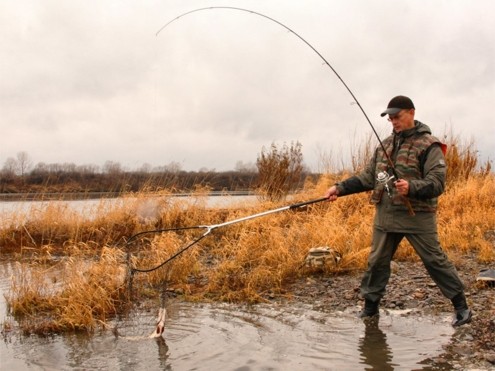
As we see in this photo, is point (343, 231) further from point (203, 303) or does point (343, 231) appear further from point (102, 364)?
point (102, 364)

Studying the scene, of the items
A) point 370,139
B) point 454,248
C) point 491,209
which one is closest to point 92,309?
point 454,248

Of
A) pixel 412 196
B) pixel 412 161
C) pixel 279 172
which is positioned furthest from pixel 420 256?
pixel 279 172

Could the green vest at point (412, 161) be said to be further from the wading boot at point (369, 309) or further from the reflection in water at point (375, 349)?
the reflection in water at point (375, 349)

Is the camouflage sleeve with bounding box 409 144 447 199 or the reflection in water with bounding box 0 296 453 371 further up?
the camouflage sleeve with bounding box 409 144 447 199

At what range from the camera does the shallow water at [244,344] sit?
4234mm

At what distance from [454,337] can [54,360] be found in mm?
3299

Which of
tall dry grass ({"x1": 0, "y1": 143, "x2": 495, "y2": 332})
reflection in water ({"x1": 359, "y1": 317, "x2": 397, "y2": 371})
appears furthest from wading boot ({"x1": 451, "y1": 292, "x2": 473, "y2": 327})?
tall dry grass ({"x1": 0, "y1": 143, "x2": 495, "y2": 332})

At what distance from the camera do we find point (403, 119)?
15.5 ft

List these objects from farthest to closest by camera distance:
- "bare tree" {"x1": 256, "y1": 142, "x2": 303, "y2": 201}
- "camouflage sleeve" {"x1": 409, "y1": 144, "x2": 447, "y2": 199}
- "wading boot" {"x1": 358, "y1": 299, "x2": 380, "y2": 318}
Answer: "bare tree" {"x1": 256, "y1": 142, "x2": 303, "y2": 201} < "wading boot" {"x1": 358, "y1": 299, "x2": 380, "y2": 318} < "camouflage sleeve" {"x1": 409, "y1": 144, "x2": 447, "y2": 199}

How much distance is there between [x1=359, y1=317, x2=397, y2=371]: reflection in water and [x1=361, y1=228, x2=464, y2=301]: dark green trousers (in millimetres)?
302

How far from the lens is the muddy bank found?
13.6ft

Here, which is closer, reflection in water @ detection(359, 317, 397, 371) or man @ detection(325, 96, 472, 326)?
reflection in water @ detection(359, 317, 397, 371)

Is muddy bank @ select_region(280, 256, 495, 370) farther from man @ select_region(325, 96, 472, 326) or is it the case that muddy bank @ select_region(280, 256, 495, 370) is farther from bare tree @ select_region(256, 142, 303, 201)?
bare tree @ select_region(256, 142, 303, 201)

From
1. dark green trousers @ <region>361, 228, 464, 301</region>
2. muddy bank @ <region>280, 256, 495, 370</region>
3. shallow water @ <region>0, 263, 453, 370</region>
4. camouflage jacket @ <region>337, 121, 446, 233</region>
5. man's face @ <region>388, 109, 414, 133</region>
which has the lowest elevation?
shallow water @ <region>0, 263, 453, 370</region>
